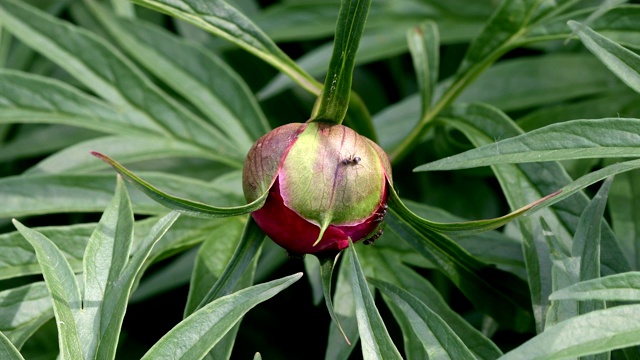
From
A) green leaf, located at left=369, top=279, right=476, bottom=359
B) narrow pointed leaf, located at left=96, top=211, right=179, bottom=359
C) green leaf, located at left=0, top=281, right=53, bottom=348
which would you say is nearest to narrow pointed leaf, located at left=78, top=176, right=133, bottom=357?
narrow pointed leaf, located at left=96, top=211, right=179, bottom=359

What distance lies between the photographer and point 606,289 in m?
0.53

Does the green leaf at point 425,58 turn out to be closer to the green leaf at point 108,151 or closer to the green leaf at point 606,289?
the green leaf at point 108,151

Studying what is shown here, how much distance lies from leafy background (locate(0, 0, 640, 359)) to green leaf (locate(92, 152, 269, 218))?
0.06m

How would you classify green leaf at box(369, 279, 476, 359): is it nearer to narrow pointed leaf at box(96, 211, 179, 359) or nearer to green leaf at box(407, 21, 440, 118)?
narrow pointed leaf at box(96, 211, 179, 359)

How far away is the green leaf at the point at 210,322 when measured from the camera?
57 cm

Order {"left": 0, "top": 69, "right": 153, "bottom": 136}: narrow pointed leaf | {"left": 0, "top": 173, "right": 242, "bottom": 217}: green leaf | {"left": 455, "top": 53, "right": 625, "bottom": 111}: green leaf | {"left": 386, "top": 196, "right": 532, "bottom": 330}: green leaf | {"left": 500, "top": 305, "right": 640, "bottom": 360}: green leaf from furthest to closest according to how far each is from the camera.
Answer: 1. {"left": 455, "top": 53, "right": 625, "bottom": 111}: green leaf
2. {"left": 0, "top": 69, "right": 153, "bottom": 136}: narrow pointed leaf
3. {"left": 0, "top": 173, "right": 242, "bottom": 217}: green leaf
4. {"left": 386, "top": 196, "right": 532, "bottom": 330}: green leaf
5. {"left": 500, "top": 305, "right": 640, "bottom": 360}: green leaf

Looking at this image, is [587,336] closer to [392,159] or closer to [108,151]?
[392,159]

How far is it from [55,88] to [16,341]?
0.35 meters

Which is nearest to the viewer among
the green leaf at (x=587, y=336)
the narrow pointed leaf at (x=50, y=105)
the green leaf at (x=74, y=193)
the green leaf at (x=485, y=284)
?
the green leaf at (x=587, y=336)

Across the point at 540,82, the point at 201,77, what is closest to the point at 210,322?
the point at 201,77

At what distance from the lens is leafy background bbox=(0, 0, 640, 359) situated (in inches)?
23.6

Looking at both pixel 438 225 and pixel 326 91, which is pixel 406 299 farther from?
pixel 326 91

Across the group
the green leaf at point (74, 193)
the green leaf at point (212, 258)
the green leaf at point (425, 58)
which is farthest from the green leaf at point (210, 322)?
the green leaf at point (425, 58)

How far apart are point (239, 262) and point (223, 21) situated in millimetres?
238
